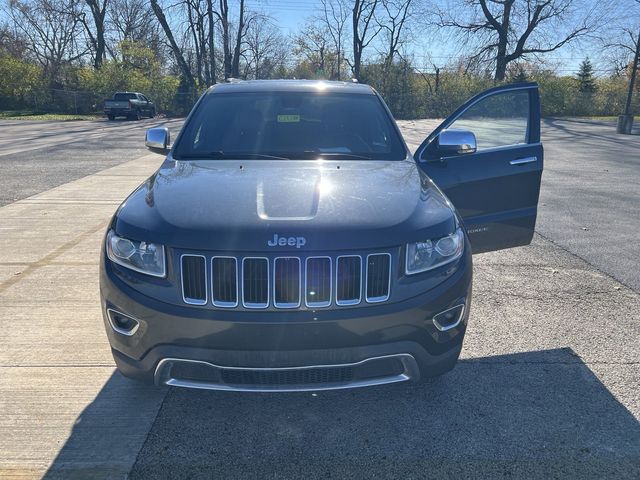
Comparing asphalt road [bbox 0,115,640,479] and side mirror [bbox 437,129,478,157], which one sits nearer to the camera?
asphalt road [bbox 0,115,640,479]

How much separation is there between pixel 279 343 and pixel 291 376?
0.20 meters

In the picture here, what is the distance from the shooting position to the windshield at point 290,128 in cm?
378

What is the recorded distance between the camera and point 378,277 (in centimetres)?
251

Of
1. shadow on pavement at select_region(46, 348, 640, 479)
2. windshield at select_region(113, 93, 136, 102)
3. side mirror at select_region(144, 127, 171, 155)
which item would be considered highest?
windshield at select_region(113, 93, 136, 102)

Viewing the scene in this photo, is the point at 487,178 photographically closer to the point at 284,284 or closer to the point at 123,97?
the point at 284,284

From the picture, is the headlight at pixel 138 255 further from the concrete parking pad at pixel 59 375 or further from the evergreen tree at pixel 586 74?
the evergreen tree at pixel 586 74

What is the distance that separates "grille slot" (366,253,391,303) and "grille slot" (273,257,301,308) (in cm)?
33

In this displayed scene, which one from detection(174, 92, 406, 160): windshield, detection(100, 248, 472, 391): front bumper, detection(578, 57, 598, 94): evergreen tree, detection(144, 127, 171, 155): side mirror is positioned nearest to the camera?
detection(100, 248, 472, 391): front bumper

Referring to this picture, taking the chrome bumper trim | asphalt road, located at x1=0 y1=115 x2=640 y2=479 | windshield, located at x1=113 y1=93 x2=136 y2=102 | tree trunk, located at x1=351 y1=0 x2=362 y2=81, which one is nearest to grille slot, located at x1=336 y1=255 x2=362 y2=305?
the chrome bumper trim

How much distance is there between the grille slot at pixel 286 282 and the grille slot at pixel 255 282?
0.04m

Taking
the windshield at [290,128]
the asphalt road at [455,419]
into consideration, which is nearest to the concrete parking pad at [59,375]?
the asphalt road at [455,419]

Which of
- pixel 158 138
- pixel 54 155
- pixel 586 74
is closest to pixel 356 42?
pixel 586 74

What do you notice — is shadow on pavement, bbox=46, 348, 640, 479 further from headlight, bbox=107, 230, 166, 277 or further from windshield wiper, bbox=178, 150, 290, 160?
windshield wiper, bbox=178, 150, 290, 160

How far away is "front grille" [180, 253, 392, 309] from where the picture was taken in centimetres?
244
